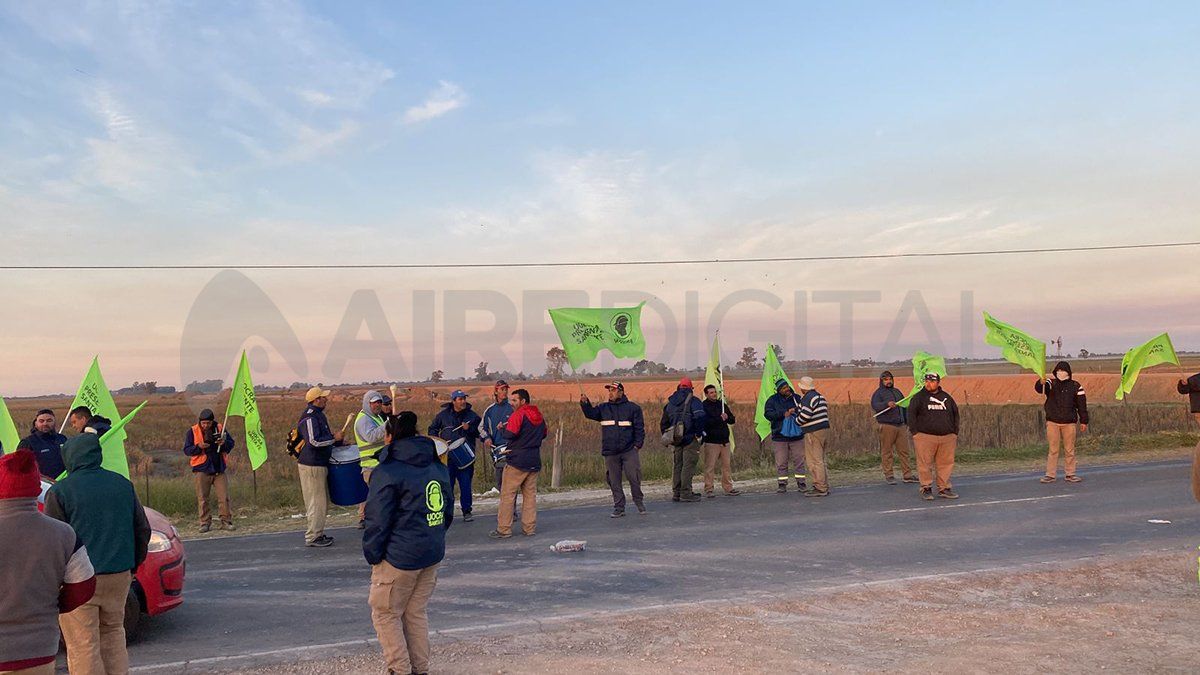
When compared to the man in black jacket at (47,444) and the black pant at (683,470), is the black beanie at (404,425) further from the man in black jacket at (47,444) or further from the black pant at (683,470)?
the black pant at (683,470)

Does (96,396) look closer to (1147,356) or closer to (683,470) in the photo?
(683,470)

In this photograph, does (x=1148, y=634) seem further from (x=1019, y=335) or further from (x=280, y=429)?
(x=280, y=429)

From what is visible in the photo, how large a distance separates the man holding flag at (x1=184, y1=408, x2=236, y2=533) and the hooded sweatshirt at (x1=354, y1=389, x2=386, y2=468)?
10.7ft

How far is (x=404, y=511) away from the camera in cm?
600

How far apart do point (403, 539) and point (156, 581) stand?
9.85ft

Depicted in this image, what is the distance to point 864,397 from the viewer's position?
68188 millimetres

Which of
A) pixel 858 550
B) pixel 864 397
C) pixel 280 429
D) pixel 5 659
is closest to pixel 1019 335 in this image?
→ pixel 858 550

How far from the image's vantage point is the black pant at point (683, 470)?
15.2 m

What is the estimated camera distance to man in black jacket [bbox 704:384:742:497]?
15664 millimetres

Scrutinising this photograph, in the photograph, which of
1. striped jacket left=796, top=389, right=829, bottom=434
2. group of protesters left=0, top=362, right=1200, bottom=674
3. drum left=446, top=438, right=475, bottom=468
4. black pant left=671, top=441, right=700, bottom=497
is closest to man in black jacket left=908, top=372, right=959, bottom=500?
group of protesters left=0, top=362, right=1200, bottom=674

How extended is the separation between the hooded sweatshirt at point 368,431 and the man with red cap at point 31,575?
6710 millimetres

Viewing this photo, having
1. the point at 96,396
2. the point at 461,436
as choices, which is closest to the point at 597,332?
the point at 461,436

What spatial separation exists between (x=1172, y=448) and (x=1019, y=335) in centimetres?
856

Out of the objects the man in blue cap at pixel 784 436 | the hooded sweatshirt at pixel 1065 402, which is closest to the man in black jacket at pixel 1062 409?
the hooded sweatshirt at pixel 1065 402
